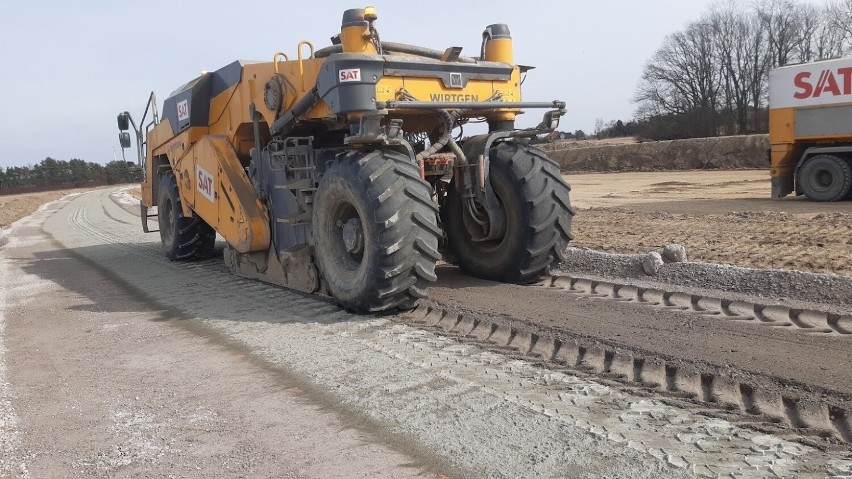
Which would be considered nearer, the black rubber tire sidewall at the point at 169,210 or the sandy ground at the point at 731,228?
Answer: the sandy ground at the point at 731,228

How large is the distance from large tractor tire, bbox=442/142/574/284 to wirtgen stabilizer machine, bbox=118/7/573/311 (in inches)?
0.6

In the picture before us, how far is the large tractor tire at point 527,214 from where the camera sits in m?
6.72

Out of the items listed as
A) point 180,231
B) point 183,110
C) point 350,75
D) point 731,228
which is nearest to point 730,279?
point 350,75

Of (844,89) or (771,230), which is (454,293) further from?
(844,89)

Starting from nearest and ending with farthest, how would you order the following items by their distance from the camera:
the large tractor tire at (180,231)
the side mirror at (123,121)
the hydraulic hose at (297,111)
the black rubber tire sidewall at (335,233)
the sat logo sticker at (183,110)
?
the black rubber tire sidewall at (335,233) → the hydraulic hose at (297,111) → the sat logo sticker at (183,110) → the large tractor tire at (180,231) → the side mirror at (123,121)

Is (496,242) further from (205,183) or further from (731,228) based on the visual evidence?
(731,228)

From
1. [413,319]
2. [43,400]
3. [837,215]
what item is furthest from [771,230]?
[43,400]

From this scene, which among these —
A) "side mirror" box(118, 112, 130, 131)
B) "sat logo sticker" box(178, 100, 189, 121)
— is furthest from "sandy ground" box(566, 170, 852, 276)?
"side mirror" box(118, 112, 130, 131)

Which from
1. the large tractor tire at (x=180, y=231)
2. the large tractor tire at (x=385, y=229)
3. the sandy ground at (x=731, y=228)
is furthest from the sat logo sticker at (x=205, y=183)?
the sandy ground at (x=731, y=228)

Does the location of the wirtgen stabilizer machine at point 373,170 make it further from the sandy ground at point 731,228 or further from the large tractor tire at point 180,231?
the sandy ground at point 731,228

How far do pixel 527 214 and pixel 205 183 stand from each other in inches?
164

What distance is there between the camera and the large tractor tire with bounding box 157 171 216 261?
32.9 feet

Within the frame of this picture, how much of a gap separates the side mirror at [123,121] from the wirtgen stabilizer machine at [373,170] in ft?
10.4

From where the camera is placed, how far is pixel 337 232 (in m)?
6.50
